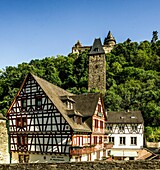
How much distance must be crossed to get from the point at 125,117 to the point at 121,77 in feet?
84.5

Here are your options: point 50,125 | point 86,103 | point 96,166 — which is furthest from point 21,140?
point 96,166

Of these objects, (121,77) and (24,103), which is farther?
(121,77)

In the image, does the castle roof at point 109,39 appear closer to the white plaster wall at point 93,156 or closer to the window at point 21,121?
the white plaster wall at point 93,156

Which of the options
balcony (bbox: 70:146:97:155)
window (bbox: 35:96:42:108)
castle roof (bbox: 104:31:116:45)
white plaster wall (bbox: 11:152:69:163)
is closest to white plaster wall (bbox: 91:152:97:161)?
balcony (bbox: 70:146:97:155)

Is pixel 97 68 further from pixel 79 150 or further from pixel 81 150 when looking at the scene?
pixel 79 150

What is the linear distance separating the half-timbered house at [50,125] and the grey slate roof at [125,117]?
1407cm

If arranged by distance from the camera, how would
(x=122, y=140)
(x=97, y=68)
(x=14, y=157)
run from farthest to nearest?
(x=97, y=68)
(x=122, y=140)
(x=14, y=157)

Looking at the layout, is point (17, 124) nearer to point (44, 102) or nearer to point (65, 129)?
point (44, 102)

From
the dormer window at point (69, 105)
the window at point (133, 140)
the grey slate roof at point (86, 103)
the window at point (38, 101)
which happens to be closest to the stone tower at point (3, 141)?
the window at point (38, 101)

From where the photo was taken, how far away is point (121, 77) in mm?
64688

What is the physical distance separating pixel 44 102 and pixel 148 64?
53086 mm

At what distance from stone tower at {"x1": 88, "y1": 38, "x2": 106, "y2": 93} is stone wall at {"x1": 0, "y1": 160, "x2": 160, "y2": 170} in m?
46.8

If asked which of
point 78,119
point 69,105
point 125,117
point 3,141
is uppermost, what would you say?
point 69,105

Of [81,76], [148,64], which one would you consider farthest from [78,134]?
[148,64]
